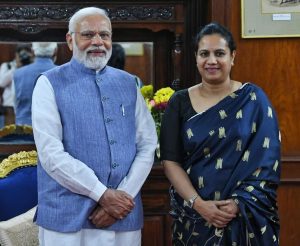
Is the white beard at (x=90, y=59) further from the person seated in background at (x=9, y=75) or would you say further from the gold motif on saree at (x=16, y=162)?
the person seated in background at (x=9, y=75)

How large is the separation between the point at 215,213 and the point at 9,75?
158cm

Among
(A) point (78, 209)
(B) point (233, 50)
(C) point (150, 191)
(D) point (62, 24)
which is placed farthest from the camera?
(D) point (62, 24)

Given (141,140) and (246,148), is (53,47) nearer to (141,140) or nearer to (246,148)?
(141,140)

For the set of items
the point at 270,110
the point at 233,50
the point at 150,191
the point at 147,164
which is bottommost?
the point at 150,191

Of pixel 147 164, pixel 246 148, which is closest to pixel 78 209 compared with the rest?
pixel 147 164

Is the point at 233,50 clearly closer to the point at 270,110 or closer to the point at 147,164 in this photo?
the point at 270,110

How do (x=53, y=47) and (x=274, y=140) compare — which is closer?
(x=274, y=140)

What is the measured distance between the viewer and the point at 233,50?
2.12m

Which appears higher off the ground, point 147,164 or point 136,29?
point 136,29

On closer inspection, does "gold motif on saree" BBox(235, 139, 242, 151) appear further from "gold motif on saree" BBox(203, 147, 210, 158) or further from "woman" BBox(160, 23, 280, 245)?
"gold motif on saree" BBox(203, 147, 210, 158)

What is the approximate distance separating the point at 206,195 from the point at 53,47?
1428mm

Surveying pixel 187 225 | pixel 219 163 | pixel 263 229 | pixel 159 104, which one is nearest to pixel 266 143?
pixel 219 163

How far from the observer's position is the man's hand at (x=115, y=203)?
1.95 meters

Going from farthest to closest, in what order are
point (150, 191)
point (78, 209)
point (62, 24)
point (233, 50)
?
point (62, 24)
point (150, 191)
point (233, 50)
point (78, 209)
